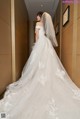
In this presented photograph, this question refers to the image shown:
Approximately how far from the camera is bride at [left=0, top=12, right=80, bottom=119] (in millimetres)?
1906

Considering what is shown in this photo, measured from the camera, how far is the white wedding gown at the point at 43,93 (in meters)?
1.90

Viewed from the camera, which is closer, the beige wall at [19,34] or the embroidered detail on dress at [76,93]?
the embroidered detail on dress at [76,93]

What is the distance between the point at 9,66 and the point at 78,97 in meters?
1.80

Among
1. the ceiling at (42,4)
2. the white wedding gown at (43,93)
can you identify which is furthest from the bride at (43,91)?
the ceiling at (42,4)

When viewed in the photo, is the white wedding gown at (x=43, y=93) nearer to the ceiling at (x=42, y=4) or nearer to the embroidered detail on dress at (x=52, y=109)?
the embroidered detail on dress at (x=52, y=109)


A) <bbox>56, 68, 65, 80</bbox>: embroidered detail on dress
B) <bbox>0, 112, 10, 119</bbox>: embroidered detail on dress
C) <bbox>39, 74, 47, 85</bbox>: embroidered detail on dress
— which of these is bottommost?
<bbox>0, 112, 10, 119</bbox>: embroidered detail on dress

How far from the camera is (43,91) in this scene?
253 centimetres

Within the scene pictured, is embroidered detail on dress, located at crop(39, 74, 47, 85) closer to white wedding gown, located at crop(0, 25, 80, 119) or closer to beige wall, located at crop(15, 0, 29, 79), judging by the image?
white wedding gown, located at crop(0, 25, 80, 119)

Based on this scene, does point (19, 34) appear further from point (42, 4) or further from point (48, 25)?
point (42, 4)

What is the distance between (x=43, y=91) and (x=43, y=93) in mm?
62

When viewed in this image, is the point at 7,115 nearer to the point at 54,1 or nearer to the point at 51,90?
the point at 51,90

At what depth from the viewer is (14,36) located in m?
3.62

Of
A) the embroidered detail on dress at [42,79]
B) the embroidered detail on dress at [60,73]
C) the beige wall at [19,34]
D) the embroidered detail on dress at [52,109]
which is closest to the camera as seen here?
the embroidered detail on dress at [52,109]

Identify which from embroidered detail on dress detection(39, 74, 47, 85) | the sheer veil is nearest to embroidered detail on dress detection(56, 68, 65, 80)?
embroidered detail on dress detection(39, 74, 47, 85)
